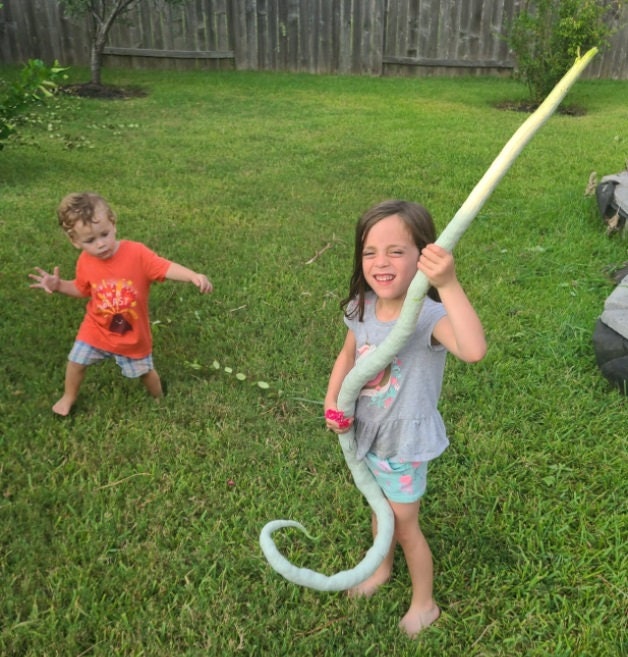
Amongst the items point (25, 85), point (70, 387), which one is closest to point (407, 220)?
point (70, 387)

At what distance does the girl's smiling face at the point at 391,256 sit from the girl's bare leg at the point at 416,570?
2.11 feet

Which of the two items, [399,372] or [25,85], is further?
[25,85]

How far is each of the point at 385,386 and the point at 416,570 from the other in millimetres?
613

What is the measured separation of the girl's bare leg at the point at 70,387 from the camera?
2.85 meters

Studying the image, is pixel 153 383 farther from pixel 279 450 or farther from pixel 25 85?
pixel 25 85

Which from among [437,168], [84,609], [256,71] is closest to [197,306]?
[84,609]

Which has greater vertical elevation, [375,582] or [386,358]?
[386,358]

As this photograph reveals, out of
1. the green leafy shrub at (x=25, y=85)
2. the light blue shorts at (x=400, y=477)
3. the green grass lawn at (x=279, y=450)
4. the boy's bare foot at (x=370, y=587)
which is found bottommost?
the boy's bare foot at (x=370, y=587)

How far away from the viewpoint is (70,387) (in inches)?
113

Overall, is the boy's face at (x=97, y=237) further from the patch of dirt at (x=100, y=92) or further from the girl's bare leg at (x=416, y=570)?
the patch of dirt at (x=100, y=92)

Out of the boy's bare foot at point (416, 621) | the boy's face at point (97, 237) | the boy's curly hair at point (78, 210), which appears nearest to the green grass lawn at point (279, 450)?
the boy's bare foot at point (416, 621)

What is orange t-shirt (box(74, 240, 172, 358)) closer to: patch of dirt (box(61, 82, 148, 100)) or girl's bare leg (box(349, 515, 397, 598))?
girl's bare leg (box(349, 515, 397, 598))

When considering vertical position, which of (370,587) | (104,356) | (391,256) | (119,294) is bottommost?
(370,587)

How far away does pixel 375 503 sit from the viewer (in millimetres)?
1756
